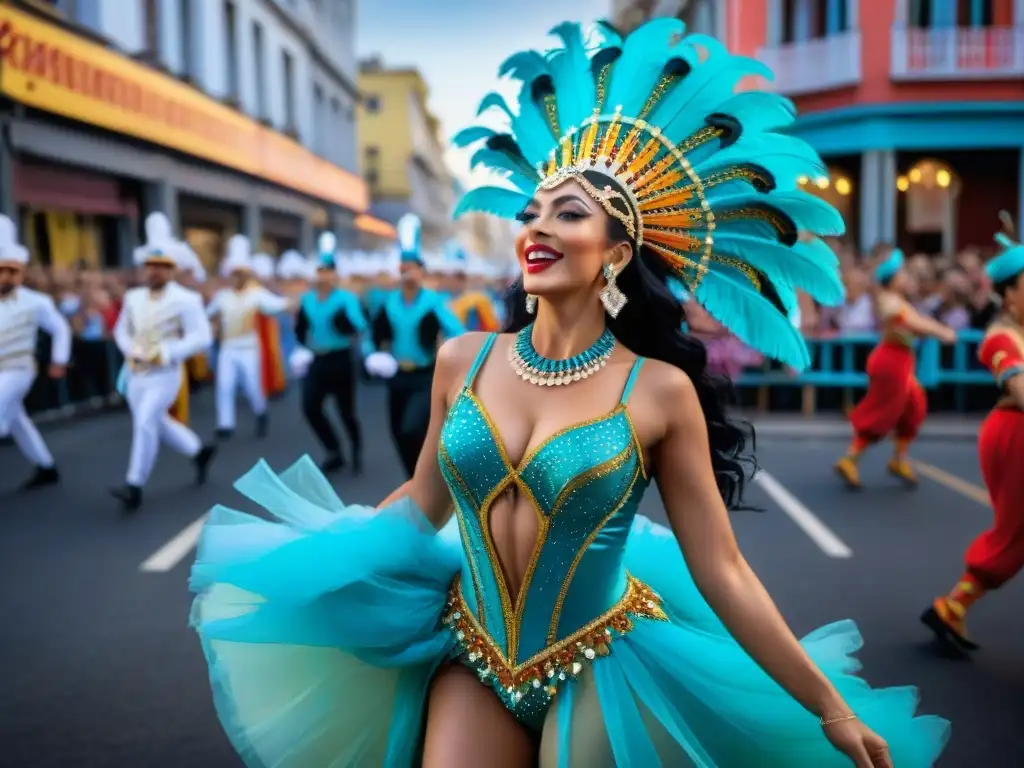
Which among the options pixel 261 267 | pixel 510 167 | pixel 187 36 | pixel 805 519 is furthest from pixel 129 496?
pixel 187 36

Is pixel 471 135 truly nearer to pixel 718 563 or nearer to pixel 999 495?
pixel 718 563

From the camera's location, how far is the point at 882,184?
2392 cm

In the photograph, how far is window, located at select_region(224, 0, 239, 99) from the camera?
27438 millimetres

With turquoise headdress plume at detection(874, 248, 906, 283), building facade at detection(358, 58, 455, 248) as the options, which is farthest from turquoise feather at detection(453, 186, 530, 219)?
building facade at detection(358, 58, 455, 248)

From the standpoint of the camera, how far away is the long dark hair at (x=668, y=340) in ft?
9.22

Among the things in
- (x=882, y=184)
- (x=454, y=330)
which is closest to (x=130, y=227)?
(x=454, y=330)

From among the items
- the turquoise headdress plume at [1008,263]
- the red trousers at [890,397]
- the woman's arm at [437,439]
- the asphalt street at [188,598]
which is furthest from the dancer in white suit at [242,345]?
the woman's arm at [437,439]

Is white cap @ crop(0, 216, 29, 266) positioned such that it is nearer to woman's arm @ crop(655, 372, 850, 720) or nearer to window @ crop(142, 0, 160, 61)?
woman's arm @ crop(655, 372, 850, 720)

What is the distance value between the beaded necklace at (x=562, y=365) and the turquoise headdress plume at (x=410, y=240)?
693 cm

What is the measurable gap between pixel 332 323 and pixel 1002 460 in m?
6.91

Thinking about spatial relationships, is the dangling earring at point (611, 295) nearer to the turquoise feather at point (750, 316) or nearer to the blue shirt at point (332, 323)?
the turquoise feather at point (750, 316)

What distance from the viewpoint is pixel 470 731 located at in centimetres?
248

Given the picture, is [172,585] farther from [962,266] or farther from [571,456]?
[962,266]

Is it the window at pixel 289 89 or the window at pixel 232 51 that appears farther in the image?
the window at pixel 289 89
